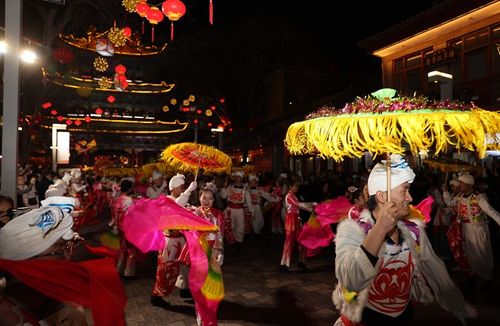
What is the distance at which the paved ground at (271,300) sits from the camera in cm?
520

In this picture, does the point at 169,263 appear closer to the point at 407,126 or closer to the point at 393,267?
the point at 393,267

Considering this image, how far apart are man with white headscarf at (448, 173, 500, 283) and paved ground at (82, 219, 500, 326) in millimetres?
370

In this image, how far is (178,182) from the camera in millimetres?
6113

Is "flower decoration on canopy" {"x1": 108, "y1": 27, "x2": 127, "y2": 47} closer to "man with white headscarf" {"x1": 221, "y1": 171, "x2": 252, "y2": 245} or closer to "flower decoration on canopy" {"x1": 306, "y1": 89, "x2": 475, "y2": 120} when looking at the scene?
"man with white headscarf" {"x1": 221, "y1": 171, "x2": 252, "y2": 245}

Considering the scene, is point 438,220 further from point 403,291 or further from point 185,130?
point 185,130

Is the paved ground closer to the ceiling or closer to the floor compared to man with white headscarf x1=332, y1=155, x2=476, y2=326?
closer to the floor

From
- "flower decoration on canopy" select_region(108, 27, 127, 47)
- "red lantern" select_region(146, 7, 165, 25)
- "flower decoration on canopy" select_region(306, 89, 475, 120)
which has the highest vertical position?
"flower decoration on canopy" select_region(108, 27, 127, 47)

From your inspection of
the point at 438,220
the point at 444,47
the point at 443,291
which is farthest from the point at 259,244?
the point at 444,47

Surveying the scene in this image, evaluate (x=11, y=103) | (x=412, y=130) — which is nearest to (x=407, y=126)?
(x=412, y=130)

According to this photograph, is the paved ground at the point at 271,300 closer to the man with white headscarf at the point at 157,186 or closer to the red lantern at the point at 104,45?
the man with white headscarf at the point at 157,186

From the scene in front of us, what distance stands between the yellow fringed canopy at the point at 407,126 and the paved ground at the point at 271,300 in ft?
11.6

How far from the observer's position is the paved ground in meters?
5.20

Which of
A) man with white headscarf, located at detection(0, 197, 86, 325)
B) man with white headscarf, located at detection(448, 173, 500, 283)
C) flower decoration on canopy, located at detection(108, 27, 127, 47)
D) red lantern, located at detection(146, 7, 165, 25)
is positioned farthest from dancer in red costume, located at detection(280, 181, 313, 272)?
flower decoration on canopy, located at detection(108, 27, 127, 47)

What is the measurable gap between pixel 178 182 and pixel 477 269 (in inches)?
213
